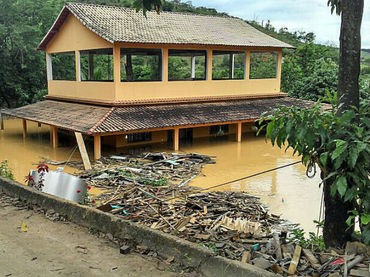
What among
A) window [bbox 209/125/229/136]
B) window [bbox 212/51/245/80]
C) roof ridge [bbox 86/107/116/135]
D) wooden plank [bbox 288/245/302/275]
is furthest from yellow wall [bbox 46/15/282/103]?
wooden plank [bbox 288/245/302/275]

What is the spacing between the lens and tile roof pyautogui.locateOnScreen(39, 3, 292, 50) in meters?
17.1

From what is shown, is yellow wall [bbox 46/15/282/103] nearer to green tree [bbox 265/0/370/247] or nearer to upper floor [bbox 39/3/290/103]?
upper floor [bbox 39/3/290/103]

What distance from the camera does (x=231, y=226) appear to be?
7039 mm

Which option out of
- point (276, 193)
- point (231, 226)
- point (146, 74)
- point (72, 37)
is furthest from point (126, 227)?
point (146, 74)

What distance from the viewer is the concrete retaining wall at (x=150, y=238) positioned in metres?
4.39

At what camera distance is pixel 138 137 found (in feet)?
59.6

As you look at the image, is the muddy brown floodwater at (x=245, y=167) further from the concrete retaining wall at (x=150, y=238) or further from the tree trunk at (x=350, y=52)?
the concrete retaining wall at (x=150, y=238)

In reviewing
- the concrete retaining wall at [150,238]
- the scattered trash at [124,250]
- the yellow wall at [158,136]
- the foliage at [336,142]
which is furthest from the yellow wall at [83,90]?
the foliage at [336,142]

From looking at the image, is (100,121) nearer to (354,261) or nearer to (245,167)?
(245,167)

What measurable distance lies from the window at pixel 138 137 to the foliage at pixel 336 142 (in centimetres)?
1341

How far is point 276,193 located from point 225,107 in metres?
8.46

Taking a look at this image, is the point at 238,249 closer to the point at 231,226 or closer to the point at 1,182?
the point at 231,226

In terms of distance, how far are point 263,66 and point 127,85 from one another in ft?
57.5

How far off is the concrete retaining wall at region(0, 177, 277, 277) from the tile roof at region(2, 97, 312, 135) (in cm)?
746
